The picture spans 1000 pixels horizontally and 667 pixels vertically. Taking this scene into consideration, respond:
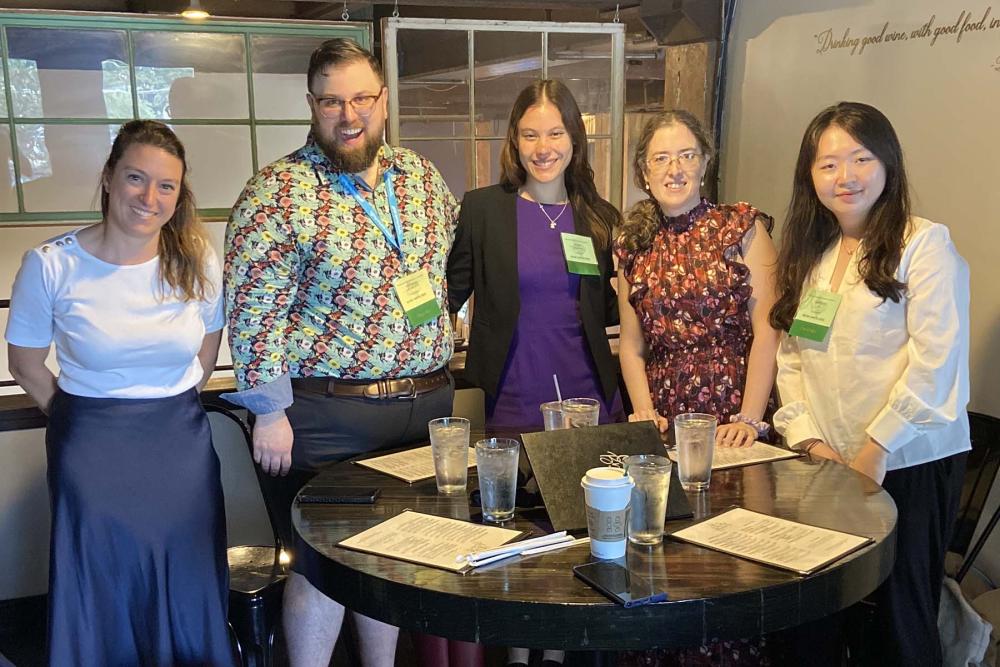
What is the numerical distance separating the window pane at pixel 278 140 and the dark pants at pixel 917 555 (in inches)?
147

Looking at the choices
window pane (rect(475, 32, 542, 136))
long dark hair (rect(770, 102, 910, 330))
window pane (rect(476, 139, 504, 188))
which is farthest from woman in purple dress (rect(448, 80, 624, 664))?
window pane (rect(476, 139, 504, 188))

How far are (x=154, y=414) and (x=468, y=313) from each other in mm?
2238

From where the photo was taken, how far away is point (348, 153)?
203 centimetres

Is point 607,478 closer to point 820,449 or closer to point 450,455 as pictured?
point 450,455

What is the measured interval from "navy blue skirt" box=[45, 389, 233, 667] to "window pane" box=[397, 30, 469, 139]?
6.55 feet

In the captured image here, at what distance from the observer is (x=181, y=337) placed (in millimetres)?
2047

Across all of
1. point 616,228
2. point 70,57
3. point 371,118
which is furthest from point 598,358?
point 70,57

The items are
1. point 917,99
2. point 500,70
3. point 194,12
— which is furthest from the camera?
point 194,12

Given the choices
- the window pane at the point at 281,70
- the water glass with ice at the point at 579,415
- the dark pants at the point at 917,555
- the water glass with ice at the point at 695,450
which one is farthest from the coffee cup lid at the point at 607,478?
the window pane at the point at 281,70

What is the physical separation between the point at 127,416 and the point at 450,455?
78 cm

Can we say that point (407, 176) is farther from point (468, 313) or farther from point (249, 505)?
point (468, 313)

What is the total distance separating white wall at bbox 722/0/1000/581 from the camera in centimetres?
248

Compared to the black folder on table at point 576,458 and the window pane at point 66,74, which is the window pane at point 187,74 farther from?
the black folder on table at point 576,458

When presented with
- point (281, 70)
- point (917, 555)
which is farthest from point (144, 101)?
point (917, 555)
